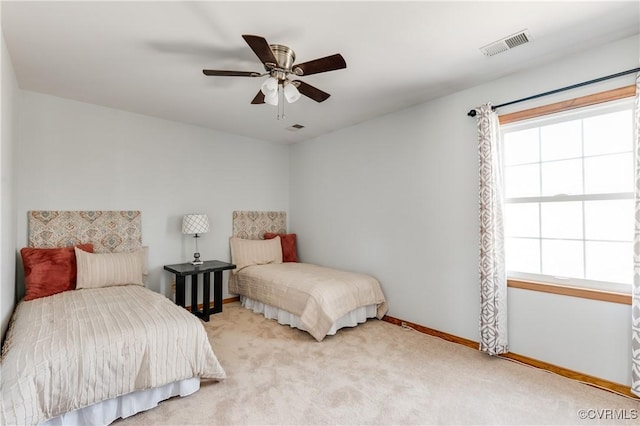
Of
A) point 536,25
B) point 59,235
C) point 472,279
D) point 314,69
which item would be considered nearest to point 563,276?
point 472,279

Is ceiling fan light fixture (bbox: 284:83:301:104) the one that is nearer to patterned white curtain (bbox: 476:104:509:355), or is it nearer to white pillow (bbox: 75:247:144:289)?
patterned white curtain (bbox: 476:104:509:355)

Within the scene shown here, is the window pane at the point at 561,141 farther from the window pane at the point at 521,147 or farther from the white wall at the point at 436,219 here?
the white wall at the point at 436,219

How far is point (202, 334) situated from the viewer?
221 cm

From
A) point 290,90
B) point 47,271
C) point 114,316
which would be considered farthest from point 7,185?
point 290,90

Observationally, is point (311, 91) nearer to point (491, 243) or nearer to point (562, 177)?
point (491, 243)

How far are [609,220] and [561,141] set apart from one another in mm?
726

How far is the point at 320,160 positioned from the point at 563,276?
3.28m

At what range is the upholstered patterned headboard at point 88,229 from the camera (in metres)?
3.10

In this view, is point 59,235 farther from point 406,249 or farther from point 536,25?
point 536,25

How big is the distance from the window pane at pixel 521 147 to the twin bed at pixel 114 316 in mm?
1991

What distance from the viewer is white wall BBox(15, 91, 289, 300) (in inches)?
123

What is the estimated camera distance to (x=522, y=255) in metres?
2.76

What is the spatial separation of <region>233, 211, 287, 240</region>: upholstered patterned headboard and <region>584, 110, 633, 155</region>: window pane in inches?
157

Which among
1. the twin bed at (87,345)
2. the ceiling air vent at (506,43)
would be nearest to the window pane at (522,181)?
the ceiling air vent at (506,43)
